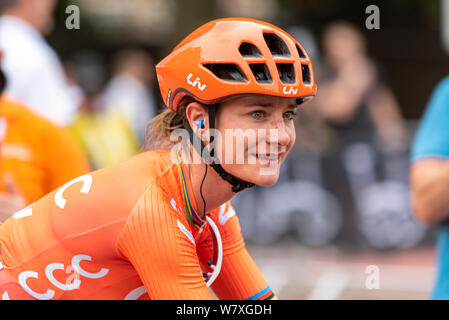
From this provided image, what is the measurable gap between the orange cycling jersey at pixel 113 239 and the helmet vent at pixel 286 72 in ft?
1.74

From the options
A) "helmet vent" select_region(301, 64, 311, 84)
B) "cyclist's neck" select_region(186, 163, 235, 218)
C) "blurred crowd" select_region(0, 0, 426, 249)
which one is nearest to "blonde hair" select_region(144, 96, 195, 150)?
"cyclist's neck" select_region(186, 163, 235, 218)

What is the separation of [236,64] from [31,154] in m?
2.55

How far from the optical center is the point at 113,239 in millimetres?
2643

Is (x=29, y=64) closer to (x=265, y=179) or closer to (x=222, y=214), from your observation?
(x=222, y=214)

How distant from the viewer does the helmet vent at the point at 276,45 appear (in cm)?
284

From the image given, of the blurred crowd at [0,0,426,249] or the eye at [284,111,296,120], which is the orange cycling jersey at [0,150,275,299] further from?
the blurred crowd at [0,0,426,249]

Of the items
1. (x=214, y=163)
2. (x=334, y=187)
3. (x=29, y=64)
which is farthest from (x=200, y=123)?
(x=334, y=187)

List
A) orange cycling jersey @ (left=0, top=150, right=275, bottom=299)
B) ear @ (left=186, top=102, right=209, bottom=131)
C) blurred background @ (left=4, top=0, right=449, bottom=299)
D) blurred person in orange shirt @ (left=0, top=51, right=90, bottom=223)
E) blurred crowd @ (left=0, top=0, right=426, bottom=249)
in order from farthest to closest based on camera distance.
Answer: blurred crowd @ (left=0, top=0, right=426, bottom=249)
blurred background @ (left=4, top=0, right=449, bottom=299)
blurred person in orange shirt @ (left=0, top=51, right=90, bottom=223)
ear @ (left=186, top=102, right=209, bottom=131)
orange cycling jersey @ (left=0, top=150, right=275, bottom=299)

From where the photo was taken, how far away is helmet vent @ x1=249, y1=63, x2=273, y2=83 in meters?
2.72

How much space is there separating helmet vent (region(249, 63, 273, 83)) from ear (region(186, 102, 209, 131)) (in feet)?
0.83

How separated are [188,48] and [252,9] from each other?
50.5 ft
